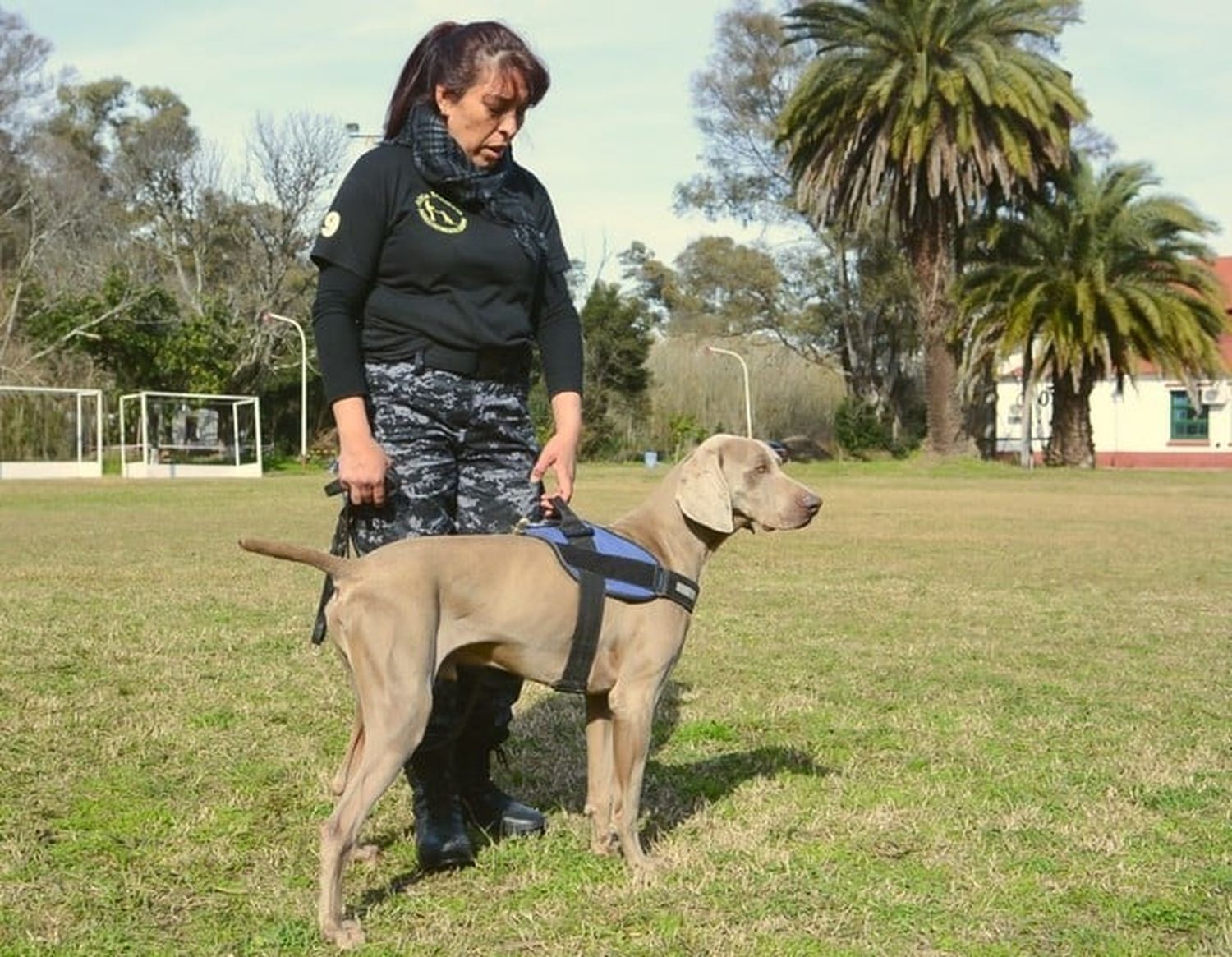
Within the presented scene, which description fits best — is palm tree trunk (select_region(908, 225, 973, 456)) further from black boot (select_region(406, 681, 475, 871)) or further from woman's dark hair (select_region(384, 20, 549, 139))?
black boot (select_region(406, 681, 475, 871))

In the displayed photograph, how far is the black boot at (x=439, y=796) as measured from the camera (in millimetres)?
4379

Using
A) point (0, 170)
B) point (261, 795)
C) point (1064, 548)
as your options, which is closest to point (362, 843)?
point (261, 795)

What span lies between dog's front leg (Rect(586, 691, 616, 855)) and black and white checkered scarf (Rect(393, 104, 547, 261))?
1469mm

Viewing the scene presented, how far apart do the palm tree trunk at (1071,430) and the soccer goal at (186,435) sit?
23.1m

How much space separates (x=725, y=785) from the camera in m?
5.48

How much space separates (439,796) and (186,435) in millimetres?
40655

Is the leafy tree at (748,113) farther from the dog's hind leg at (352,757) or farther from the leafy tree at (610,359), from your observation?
the dog's hind leg at (352,757)

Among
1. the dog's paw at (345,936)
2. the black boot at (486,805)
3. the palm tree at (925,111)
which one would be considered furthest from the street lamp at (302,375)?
the dog's paw at (345,936)

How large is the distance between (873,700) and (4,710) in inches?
161

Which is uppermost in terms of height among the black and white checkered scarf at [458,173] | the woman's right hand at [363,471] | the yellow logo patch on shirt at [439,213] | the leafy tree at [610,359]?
the leafy tree at [610,359]

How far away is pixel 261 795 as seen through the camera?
5.21 metres

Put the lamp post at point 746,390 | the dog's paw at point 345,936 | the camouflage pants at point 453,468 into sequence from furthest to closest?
1. the lamp post at point 746,390
2. the camouflage pants at point 453,468
3. the dog's paw at point 345,936

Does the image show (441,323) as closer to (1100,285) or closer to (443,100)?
(443,100)

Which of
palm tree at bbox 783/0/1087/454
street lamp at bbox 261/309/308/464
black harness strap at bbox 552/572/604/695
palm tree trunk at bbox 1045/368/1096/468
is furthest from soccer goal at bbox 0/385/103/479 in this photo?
black harness strap at bbox 552/572/604/695
